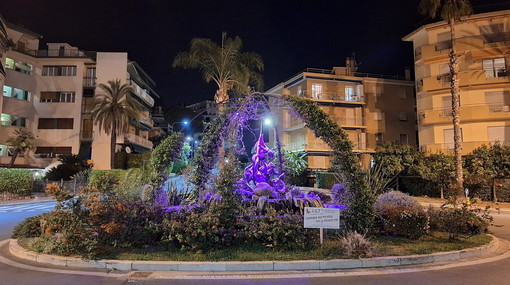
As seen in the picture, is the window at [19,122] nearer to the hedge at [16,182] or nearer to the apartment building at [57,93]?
the apartment building at [57,93]

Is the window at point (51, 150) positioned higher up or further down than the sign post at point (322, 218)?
higher up

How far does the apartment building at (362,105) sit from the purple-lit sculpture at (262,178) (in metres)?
29.4

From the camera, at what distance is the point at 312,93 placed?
41.5 metres

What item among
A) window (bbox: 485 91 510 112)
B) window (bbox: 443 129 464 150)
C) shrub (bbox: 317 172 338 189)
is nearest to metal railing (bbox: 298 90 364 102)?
window (bbox: 443 129 464 150)

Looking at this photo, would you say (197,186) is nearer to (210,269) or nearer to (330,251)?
(210,269)

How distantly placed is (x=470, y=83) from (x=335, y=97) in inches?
564

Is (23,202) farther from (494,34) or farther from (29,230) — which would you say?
(494,34)

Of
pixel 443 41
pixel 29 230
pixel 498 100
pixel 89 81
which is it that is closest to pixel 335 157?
pixel 29 230

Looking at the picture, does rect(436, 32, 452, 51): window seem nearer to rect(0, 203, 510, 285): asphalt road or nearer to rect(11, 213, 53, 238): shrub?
rect(0, 203, 510, 285): asphalt road

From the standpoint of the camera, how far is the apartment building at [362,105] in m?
41.3

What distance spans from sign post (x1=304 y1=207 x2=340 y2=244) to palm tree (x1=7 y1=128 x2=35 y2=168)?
119ft

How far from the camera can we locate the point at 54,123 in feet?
136

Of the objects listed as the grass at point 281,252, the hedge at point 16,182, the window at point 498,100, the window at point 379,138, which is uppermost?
the window at point 498,100

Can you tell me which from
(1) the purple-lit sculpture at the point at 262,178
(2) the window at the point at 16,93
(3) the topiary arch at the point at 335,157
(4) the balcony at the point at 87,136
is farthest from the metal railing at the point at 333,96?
(2) the window at the point at 16,93
